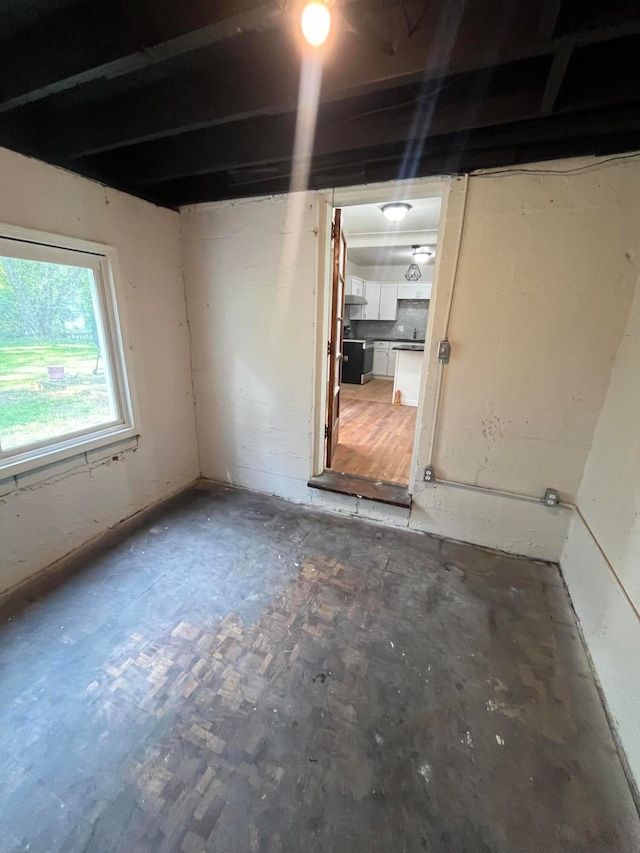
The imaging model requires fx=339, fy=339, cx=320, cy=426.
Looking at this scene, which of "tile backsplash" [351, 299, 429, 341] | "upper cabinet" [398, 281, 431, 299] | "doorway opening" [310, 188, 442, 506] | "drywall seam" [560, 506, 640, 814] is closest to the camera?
"drywall seam" [560, 506, 640, 814]

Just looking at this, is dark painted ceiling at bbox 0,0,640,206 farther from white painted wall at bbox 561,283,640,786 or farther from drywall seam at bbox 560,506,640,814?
drywall seam at bbox 560,506,640,814

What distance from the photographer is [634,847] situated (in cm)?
104

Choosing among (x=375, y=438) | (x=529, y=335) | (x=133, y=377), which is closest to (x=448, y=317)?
(x=529, y=335)

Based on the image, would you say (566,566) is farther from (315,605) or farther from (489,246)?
(489,246)

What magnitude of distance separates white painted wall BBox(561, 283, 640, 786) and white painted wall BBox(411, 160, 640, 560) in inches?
4.5

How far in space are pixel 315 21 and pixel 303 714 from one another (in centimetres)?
222

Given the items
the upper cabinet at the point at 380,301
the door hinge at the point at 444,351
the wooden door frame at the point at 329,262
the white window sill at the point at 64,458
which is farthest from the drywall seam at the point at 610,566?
the upper cabinet at the point at 380,301

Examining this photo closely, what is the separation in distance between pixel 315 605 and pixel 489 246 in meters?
2.26

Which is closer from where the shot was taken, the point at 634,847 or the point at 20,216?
the point at 634,847

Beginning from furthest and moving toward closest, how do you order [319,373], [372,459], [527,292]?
[372,459]
[319,373]
[527,292]

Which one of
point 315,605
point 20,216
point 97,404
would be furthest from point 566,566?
point 20,216

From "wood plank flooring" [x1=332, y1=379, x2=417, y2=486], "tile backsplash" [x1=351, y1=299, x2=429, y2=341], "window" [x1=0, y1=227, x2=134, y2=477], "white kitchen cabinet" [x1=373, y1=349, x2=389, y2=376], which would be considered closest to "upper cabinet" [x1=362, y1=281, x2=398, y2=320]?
"tile backsplash" [x1=351, y1=299, x2=429, y2=341]

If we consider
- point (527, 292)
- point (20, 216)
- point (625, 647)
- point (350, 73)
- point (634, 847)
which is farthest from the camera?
point (527, 292)

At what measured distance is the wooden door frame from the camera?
205cm
